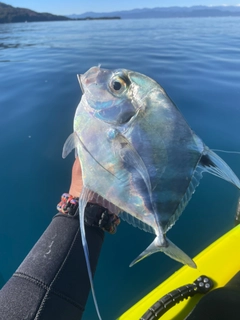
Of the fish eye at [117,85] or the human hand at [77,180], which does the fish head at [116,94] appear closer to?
the fish eye at [117,85]

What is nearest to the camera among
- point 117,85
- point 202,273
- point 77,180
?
point 117,85

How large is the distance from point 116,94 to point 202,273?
177 centimetres

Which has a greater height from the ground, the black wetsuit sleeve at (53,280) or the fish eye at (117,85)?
the fish eye at (117,85)

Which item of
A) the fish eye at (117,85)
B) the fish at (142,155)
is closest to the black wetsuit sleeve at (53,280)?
the fish at (142,155)

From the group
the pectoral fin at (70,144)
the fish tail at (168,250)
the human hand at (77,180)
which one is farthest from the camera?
the human hand at (77,180)

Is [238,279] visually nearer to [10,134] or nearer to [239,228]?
[239,228]

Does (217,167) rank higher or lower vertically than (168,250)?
higher

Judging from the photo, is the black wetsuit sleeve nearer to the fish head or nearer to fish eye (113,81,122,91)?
the fish head

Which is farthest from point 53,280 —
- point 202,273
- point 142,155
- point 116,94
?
point 202,273

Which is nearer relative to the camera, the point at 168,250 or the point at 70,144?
the point at 168,250

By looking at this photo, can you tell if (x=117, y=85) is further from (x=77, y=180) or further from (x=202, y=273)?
(x=202, y=273)

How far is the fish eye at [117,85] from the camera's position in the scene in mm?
1467

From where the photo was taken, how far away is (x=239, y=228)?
2.77m

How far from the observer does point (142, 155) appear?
4.50 ft
